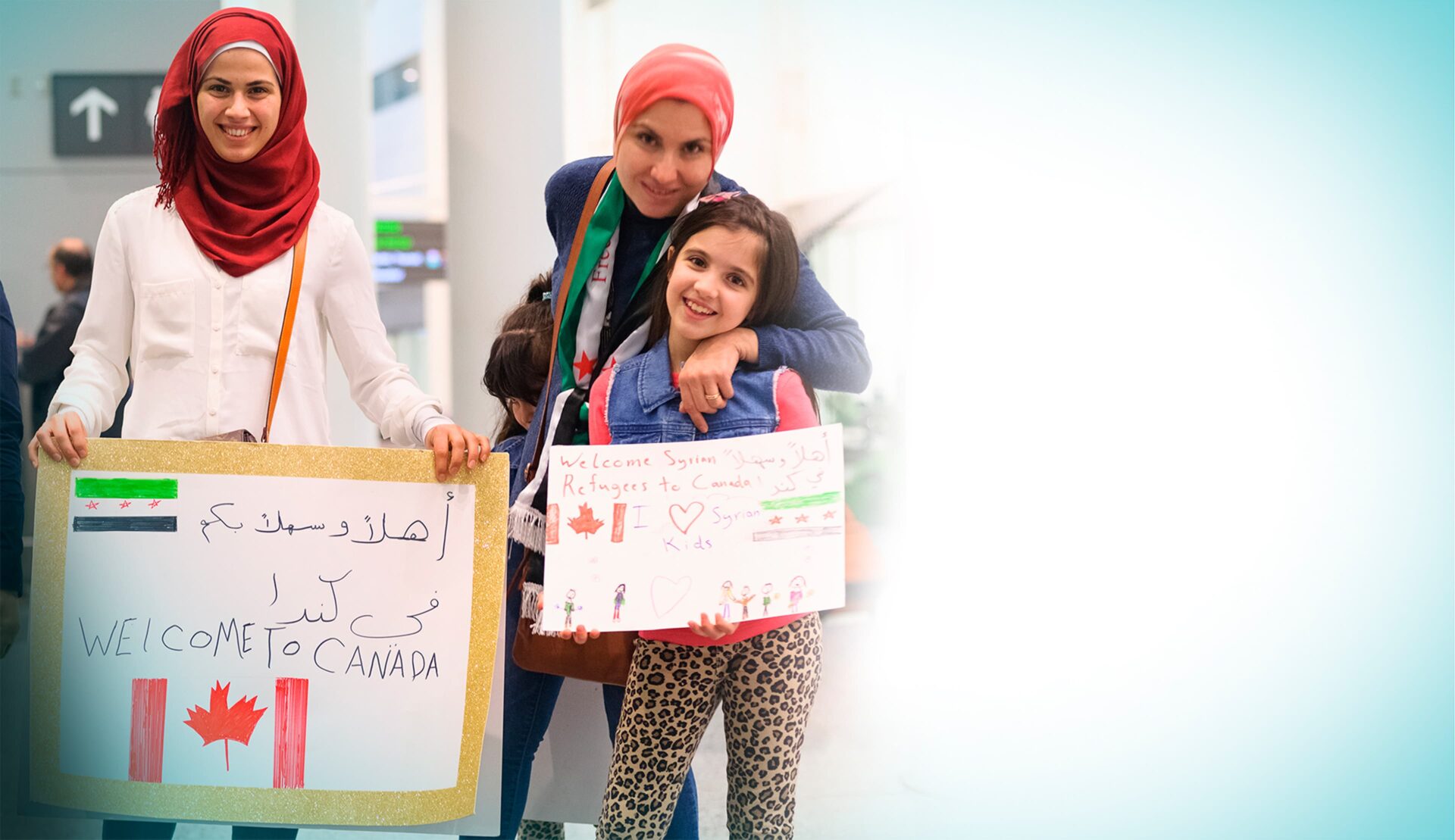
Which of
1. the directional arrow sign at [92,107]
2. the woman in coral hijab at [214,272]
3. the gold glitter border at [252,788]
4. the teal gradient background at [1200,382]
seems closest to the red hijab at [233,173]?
the woman in coral hijab at [214,272]

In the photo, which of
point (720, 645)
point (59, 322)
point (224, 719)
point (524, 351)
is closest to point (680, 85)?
point (524, 351)

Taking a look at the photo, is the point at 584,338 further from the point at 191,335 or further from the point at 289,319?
the point at 191,335

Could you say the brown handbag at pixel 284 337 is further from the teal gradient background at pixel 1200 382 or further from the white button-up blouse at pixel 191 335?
the teal gradient background at pixel 1200 382

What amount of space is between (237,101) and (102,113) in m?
2.04

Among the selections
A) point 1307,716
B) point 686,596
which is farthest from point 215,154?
point 1307,716

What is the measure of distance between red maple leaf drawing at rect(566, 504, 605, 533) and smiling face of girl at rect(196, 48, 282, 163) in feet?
2.09

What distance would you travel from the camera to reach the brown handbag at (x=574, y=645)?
1.41 m

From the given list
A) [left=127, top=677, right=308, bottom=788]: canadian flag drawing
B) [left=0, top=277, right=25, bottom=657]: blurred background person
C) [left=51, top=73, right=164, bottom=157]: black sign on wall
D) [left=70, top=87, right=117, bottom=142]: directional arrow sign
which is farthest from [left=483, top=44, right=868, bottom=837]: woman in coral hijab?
[left=70, top=87, right=117, bottom=142]: directional arrow sign

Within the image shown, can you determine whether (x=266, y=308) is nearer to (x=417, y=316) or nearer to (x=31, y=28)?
(x=31, y=28)

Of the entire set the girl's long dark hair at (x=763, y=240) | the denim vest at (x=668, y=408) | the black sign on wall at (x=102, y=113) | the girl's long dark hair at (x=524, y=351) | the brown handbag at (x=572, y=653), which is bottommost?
the brown handbag at (x=572, y=653)

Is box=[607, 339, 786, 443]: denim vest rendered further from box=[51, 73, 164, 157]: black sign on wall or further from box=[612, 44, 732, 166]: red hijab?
box=[51, 73, 164, 157]: black sign on wall

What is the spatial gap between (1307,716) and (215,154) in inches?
111

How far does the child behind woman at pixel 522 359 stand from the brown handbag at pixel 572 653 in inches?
10.1

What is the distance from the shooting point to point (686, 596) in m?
1.30
